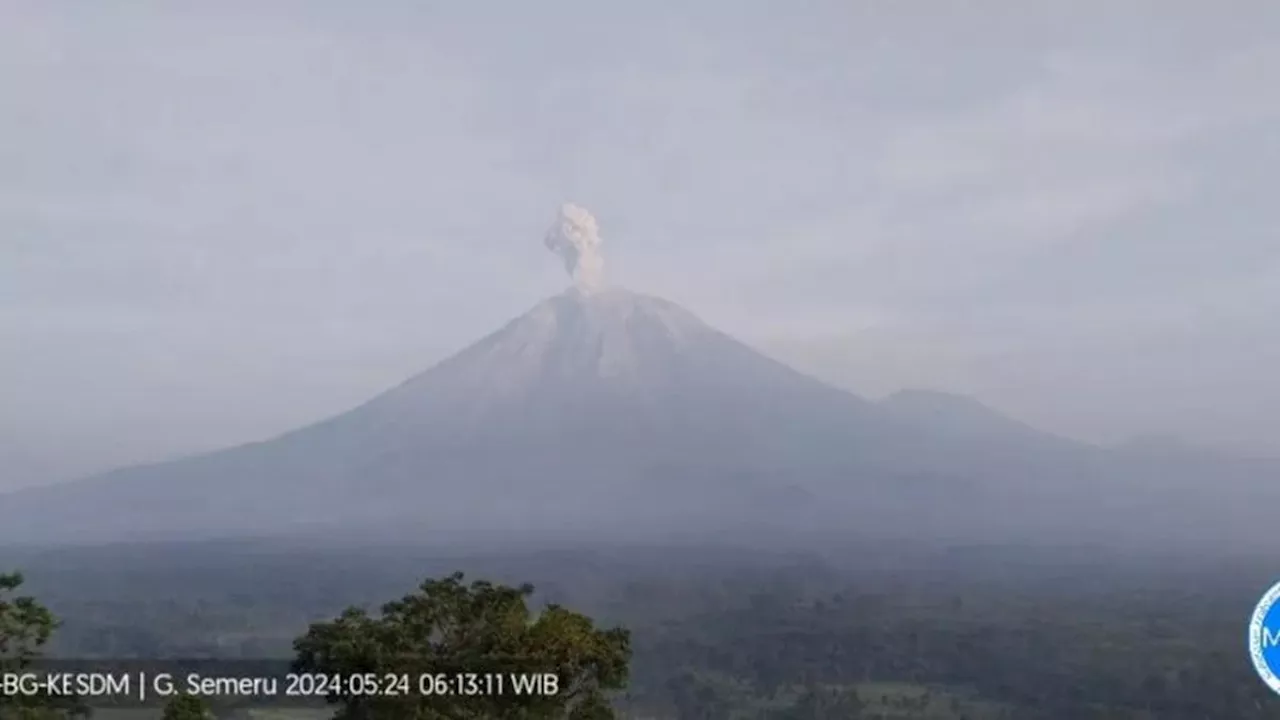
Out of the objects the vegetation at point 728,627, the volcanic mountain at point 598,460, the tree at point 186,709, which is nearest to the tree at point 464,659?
the vegetation at point 728,627

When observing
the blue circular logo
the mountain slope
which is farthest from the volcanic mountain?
the blue circular logo

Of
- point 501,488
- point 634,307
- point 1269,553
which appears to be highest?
point 634,307

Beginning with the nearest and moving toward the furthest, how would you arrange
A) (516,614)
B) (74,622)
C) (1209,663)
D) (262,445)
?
(516,614)
(1209,663)
(74,622)
(262,445)

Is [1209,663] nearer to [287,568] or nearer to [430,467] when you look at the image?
[287,568]

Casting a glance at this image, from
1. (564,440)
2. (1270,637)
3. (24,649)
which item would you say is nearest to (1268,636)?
(1270,637)

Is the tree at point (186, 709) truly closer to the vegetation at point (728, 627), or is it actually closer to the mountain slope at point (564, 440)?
the vegetation at point (728, 627)

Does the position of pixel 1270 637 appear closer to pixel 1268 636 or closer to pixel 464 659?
pixel 1268 636

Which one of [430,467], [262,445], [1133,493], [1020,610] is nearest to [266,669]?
[1020,610]
